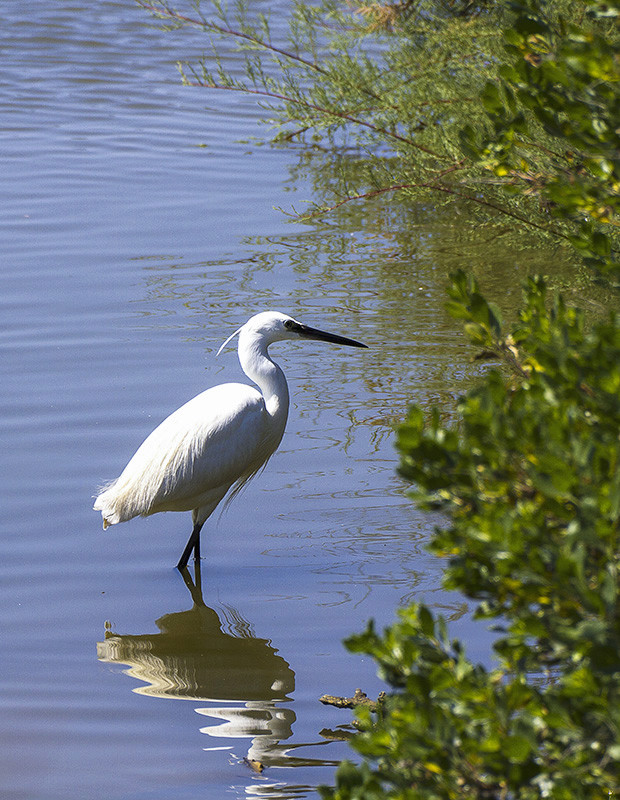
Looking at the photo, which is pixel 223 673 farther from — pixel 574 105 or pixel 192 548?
pixel 574 105

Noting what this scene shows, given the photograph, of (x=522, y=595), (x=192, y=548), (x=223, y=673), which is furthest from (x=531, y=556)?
(x=192, y=548)

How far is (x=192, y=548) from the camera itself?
4594mm

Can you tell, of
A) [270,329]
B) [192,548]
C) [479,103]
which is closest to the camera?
[192,548]

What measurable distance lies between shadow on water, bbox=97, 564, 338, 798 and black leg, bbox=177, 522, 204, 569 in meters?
0.22

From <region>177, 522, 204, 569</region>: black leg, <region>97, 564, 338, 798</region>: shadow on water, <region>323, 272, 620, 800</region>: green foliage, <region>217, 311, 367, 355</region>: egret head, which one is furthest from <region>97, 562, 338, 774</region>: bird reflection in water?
<region>323, 272, 620, 800</region>: green foliage

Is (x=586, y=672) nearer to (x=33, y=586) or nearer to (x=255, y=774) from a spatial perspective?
(x=255, y=774)

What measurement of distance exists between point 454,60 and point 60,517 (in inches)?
182

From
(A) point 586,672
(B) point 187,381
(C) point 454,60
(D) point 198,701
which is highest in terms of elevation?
(C) point 454,60

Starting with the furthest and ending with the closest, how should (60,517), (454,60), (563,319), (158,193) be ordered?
1. (158,193)
2. (454,60)
3. (60,517)
4. (563,319)

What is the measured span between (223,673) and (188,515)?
158cm

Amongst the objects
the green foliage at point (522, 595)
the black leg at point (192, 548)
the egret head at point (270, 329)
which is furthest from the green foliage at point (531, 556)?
the egret head at point (270, 329)

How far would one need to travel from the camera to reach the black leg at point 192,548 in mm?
4559

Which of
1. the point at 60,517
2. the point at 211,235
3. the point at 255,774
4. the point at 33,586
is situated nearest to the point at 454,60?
the point at 211,235

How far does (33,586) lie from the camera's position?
13.9 feet
